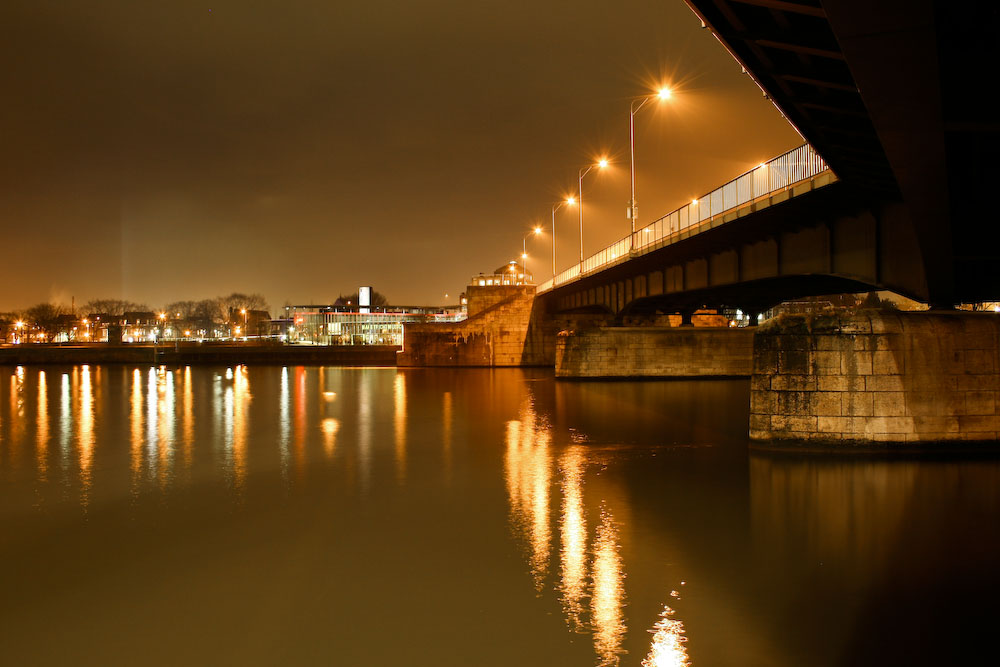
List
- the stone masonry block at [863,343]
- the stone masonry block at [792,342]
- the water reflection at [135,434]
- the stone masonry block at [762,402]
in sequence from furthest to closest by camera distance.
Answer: the stone masonry block at [762,402] < the stone masonry block at [792,342] < the stone masonry block at [863,343] < the water reflection at [135,434]

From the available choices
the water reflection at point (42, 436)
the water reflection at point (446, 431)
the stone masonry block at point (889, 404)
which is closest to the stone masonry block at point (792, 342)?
the stone masonry block at point (889, 404)

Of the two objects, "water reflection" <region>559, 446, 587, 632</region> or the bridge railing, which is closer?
"water reflection" <region>559, 446, 587, 632</region>

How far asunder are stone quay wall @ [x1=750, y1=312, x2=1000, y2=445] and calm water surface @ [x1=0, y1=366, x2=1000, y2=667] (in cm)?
88

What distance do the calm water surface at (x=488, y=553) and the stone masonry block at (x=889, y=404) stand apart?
3.57ft

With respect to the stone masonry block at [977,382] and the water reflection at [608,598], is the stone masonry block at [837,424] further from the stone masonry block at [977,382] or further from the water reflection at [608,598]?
the water reflection at [608,598]

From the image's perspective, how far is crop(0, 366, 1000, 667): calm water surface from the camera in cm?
669

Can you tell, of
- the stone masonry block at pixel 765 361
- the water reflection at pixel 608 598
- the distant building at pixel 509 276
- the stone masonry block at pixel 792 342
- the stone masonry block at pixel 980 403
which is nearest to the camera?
the water reflection at pixel 608 598

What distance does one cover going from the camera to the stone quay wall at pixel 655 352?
41.1 meters

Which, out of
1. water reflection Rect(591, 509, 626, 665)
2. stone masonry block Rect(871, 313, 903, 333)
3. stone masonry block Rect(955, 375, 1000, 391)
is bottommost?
water reflection Rect(591, 509, 626, 665)

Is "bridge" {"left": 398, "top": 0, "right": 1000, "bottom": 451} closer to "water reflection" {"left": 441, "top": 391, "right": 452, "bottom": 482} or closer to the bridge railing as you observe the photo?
the bridge railing

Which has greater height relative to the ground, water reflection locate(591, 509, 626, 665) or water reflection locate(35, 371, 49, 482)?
water reflection locate(35, 371, 49, 482)

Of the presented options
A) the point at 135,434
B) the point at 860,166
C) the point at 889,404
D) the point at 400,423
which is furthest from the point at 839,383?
the point at 135,434

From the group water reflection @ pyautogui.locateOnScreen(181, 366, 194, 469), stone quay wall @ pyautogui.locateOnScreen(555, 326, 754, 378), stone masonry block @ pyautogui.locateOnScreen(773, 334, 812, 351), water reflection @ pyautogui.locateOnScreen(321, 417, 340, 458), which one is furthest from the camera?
stone quay wall @ pyautogui.locateOnScreen(555, 326, 754, 378)

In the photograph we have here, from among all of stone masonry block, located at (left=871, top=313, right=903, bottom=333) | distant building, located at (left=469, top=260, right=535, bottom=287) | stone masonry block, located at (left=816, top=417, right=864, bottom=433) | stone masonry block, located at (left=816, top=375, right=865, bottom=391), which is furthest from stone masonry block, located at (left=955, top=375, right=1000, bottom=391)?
distant building, located at (left=469, top=260, right=535, bottom=287)
